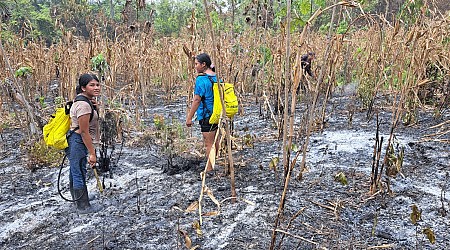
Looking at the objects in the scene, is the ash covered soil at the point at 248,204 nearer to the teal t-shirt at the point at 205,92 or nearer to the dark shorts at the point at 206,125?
the dark shorts at the point at 206,125

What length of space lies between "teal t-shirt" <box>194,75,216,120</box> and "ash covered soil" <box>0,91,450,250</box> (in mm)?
597

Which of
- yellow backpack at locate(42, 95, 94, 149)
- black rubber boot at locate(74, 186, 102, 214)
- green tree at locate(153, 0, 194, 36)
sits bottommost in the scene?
black rubber boot at locate(74, 186, 102, 214)

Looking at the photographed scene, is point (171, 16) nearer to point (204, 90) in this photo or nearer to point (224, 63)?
point (224, 63)

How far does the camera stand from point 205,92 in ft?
10.9

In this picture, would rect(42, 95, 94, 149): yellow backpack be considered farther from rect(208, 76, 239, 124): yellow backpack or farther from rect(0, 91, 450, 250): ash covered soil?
rect(208, 76, 239, 124): yellow backpack

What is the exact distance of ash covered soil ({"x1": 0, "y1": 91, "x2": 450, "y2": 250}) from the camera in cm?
233

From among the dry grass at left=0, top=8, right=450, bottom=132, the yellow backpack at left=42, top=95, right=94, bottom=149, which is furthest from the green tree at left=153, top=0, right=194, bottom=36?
the yellow backpack at left=42, top=95, right=94, bottom=149

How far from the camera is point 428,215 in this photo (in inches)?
98.3

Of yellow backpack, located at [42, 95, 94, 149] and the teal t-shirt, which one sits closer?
yellow backpack, located at [42, 95, 94, 149]

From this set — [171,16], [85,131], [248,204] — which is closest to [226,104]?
[248,204]

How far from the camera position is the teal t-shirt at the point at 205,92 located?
10.9 ft

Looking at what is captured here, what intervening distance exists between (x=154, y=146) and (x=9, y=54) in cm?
297

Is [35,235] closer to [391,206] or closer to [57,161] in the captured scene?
[57,161]

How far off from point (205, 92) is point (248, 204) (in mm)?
1108
